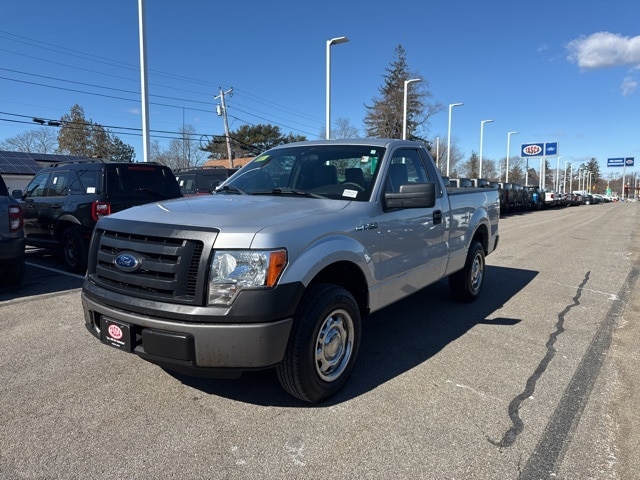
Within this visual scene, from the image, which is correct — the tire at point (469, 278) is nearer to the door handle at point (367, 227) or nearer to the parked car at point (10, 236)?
the door handle at point (367, 227)

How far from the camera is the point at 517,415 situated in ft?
10.3

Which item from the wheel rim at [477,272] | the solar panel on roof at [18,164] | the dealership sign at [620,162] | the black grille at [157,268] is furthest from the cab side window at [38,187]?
the dealership sign at [620,162]

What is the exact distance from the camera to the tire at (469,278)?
5801 millimetres

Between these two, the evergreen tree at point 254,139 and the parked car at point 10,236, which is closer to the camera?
the parked car at point 10,236

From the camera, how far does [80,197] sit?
24.6 ft

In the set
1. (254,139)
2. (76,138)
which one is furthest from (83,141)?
(254,139)

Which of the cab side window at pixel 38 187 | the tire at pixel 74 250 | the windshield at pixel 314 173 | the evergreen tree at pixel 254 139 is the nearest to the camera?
the windshield at pixel 314 173

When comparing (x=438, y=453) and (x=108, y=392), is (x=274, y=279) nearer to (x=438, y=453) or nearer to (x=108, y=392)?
(x=438, y=453)

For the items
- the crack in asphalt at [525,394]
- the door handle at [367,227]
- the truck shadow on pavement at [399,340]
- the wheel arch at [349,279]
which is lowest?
the crack in asphalt at [525,394]

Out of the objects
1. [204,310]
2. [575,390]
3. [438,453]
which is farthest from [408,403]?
[204,310]

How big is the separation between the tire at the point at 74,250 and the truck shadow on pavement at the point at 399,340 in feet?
15.4

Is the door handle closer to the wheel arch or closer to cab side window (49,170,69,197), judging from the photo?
the wheel arch

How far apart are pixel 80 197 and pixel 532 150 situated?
72.1 m

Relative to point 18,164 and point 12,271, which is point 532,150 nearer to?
point 18,164
